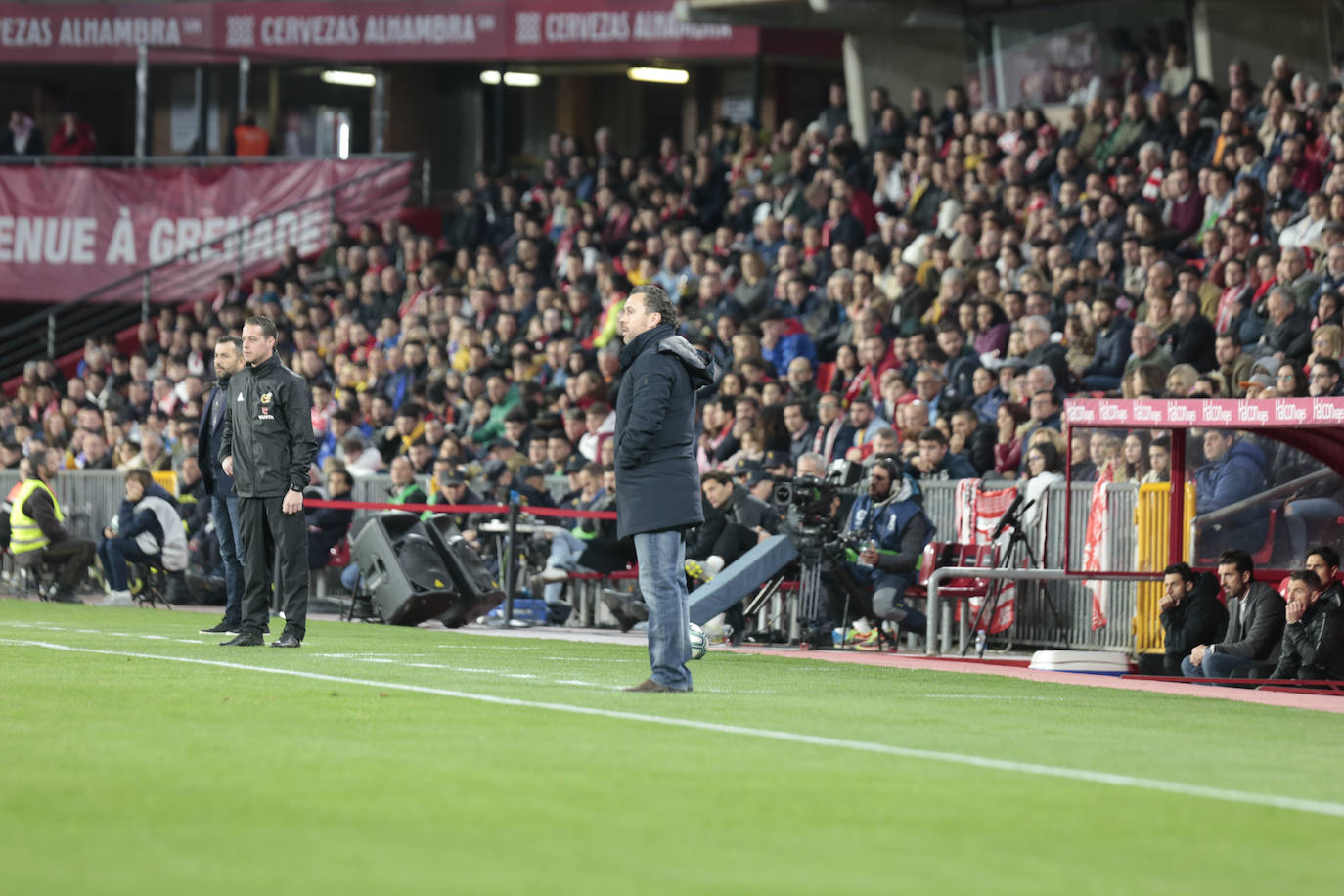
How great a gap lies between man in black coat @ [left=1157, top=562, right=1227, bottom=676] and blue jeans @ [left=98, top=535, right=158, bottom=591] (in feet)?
36.6

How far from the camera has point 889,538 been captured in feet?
55.2

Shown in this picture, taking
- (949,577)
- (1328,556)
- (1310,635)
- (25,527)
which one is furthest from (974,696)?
(25,527)

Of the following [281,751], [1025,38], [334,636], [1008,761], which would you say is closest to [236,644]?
[334,636]

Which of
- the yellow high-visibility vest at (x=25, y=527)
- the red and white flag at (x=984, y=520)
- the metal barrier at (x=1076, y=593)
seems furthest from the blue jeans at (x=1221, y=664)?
the yellow high-visibility vest at (x=25, y=527)

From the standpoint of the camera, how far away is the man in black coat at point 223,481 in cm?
1503

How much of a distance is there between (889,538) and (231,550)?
17.1 feet

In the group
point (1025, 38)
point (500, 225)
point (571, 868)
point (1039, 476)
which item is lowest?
point (571, 868)

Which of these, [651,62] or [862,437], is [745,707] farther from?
[651,62]

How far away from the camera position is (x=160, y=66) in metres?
37.4

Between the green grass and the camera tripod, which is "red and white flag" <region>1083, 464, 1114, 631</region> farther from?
the green grass

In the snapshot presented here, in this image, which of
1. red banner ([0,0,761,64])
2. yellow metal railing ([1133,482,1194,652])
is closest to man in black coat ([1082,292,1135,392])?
yellow metal railing ([1133,482,1194,652])

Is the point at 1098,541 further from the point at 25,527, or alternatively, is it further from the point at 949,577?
the point at 25,527

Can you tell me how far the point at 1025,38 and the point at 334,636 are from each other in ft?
51.6

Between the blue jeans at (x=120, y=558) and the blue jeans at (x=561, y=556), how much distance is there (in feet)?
14.8
